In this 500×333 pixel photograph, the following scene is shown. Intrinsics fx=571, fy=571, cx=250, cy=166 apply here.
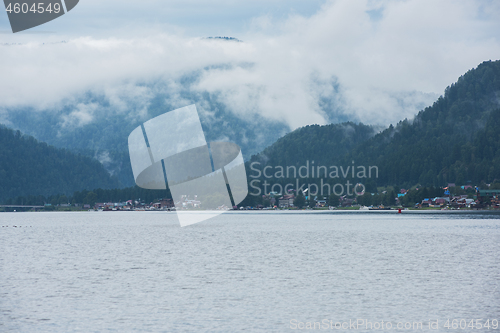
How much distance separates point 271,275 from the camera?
63.0m

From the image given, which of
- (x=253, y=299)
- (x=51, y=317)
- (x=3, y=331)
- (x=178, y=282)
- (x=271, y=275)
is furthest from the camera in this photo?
(x=271, y=275)

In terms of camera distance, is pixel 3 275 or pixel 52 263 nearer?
pixel 3 275

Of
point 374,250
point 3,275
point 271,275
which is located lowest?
point 374,250

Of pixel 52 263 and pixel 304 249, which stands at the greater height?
pixel 52 263

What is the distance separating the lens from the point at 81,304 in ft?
153

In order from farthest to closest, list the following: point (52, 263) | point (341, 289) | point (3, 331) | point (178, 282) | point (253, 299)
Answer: point (52, 263) < point (178, 282) < point (341, 289) < point (253, 299) < point (3, 331)

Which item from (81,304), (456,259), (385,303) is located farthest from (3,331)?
(456,259)

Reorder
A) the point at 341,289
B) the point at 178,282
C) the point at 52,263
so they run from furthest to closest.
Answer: the point at 52,263 → the point at 178,282 → the point at 341,289

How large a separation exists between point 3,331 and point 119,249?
62201 millimetres

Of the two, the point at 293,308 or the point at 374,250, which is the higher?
the point at 293,308

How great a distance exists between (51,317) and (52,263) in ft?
124

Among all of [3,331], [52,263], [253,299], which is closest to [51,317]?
[3,331]

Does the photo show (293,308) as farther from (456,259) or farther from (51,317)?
(456,259)

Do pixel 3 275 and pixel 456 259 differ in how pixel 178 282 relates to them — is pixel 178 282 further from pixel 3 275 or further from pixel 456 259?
pixel 456 259
